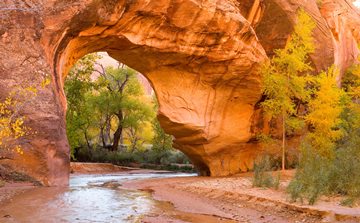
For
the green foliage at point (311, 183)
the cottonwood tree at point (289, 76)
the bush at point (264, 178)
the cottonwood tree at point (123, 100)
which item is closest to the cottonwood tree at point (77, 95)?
the cottonwood tree at point (123, 100)

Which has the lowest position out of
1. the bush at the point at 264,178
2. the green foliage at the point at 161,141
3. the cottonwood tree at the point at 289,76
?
the bush at the point at 264,178

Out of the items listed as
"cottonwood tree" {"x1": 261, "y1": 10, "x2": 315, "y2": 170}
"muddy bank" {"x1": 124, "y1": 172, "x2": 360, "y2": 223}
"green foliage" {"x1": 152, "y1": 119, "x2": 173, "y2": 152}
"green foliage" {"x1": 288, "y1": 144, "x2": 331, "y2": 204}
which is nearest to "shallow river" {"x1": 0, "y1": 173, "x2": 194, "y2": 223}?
"muddy bank" {"x1": 124, "y1": 172, "x2": 360, "y2": 223}

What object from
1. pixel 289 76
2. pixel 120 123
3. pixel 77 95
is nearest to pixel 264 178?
pixel 289 76

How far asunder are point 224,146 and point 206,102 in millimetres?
2338

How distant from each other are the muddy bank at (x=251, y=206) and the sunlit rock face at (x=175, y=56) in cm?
403

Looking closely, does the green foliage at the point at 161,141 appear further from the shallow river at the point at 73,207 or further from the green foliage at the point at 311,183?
the shallow river at the point at 73,207

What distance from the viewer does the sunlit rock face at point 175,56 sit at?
11.6m

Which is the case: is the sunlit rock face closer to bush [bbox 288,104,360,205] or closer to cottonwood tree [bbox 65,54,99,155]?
bush [bbox 288,104,360,205]

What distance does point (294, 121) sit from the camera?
17000mm

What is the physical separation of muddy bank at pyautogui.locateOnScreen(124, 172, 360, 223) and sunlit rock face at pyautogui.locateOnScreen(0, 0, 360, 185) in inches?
159

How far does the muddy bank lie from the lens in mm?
7734

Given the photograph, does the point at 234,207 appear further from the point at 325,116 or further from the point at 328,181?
the point at 325,116

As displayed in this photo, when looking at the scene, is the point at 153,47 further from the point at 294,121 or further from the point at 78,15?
the point at 294,121

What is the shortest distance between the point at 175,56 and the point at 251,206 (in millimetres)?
9549
